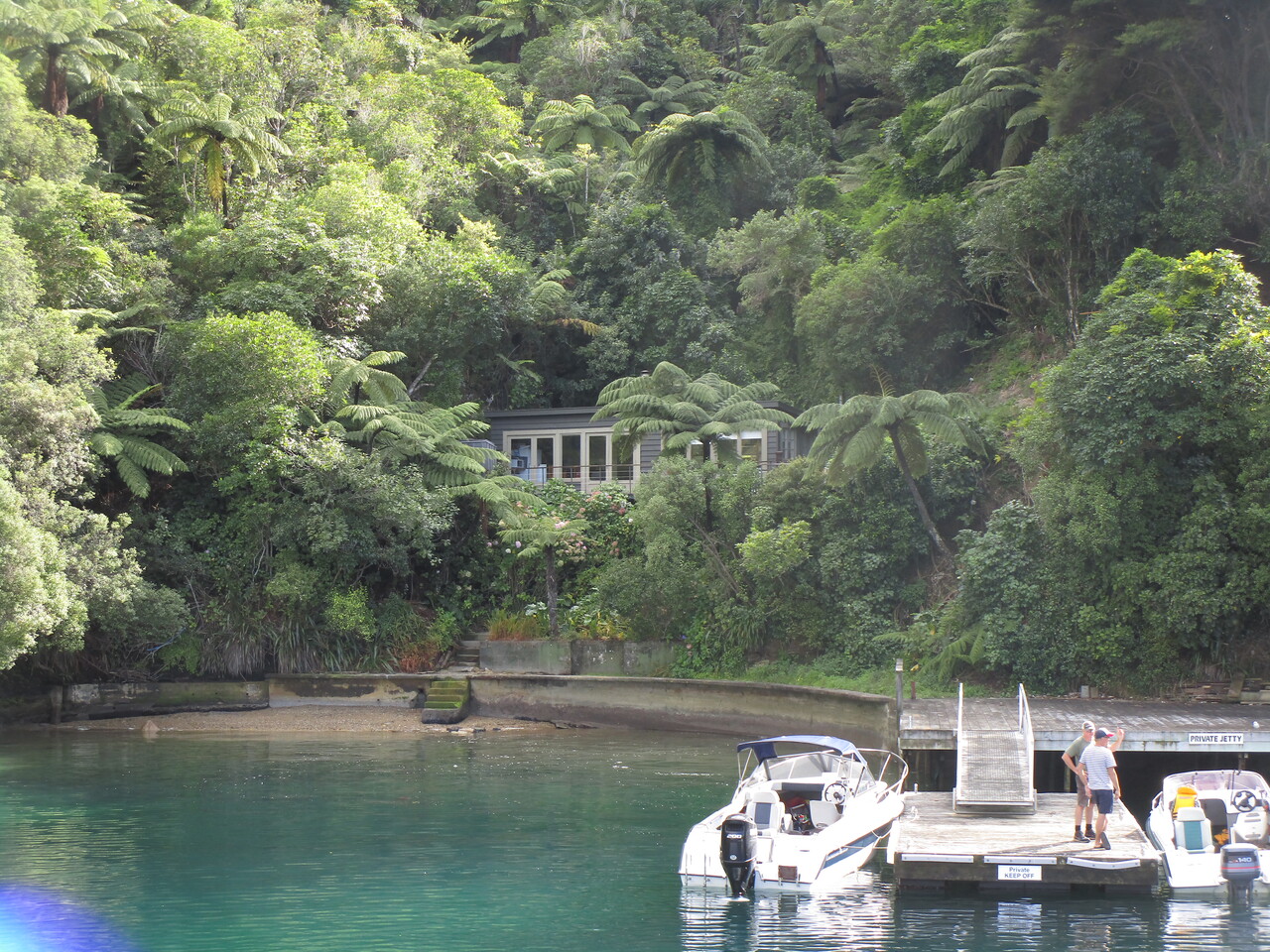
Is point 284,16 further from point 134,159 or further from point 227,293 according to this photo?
point 227,293

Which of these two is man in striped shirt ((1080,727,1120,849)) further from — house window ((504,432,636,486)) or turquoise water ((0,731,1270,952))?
house window ((504,432,636,486))

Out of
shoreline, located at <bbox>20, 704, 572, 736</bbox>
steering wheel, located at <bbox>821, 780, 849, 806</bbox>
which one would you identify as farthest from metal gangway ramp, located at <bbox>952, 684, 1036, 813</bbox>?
shoreline, located at <bbox>20, 704, 572, 736</bbox>

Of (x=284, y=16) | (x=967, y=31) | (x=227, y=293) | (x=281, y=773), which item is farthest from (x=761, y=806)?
(x=284, y=16)

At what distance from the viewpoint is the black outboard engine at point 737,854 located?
1267cm

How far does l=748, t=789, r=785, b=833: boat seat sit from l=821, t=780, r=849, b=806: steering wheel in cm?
123

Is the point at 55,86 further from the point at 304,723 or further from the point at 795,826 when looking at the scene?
the point at 795,826

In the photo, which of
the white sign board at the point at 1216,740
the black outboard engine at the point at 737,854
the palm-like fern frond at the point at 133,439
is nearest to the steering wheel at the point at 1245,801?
the white sign board at the point at 1216,740

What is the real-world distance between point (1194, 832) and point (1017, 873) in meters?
2.18

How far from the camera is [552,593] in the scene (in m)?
27.9

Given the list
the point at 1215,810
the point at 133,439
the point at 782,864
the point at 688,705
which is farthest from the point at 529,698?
the point at 1215,810

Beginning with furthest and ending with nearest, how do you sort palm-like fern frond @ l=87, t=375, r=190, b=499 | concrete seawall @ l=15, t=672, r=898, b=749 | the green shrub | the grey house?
the grey house < the green shrub < palm-like fern frond @ l=87, t=375, r=190, b=499 < concrete seawall @ l=15, t=672, r=898, b=749

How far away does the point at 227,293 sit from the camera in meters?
29.0

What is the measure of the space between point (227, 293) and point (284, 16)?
623 inches

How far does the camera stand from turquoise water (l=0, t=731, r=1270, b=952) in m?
11.3
